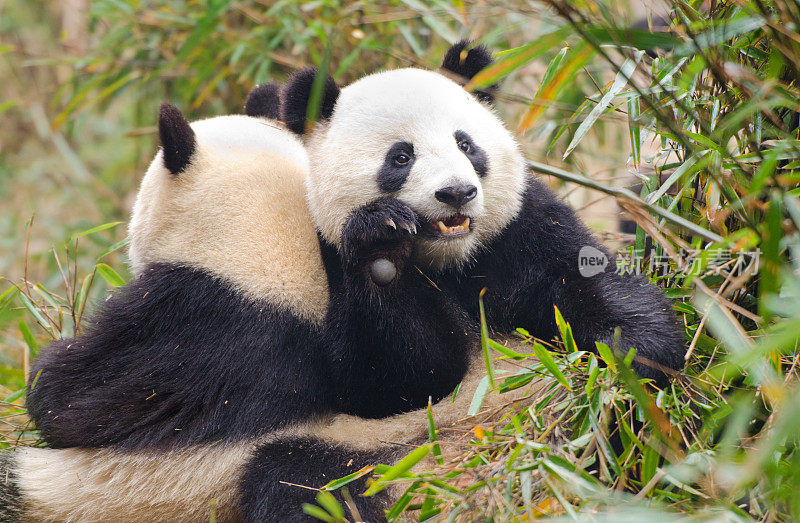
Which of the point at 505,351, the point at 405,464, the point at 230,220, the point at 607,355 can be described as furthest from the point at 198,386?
the point at 607,355

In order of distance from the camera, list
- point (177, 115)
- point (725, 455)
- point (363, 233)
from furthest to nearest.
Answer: point (177, 115) < point (363, 233) < point (725, 455)

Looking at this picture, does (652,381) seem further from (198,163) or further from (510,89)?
(510,89)

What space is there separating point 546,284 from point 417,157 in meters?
0.52

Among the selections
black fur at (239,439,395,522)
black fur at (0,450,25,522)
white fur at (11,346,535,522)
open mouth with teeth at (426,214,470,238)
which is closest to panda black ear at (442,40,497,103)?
open mouth with teeth at (426,214,470,238)

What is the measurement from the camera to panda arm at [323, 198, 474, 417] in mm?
2035

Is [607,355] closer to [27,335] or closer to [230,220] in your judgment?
→ [230,220]

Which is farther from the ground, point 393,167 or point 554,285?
point 393,167

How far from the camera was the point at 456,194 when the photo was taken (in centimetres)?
194

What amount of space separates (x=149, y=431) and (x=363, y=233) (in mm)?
803

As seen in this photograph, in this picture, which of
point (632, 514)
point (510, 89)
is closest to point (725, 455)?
point (632, 514)

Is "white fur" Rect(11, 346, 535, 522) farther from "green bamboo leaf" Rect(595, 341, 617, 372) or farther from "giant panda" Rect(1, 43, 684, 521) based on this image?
"green bamboo leaf" Rect(595, 341, 617, 372)

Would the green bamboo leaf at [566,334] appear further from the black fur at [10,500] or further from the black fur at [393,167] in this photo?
the black fur at [10,500]

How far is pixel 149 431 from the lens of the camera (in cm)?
207

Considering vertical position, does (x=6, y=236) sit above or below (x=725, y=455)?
below
